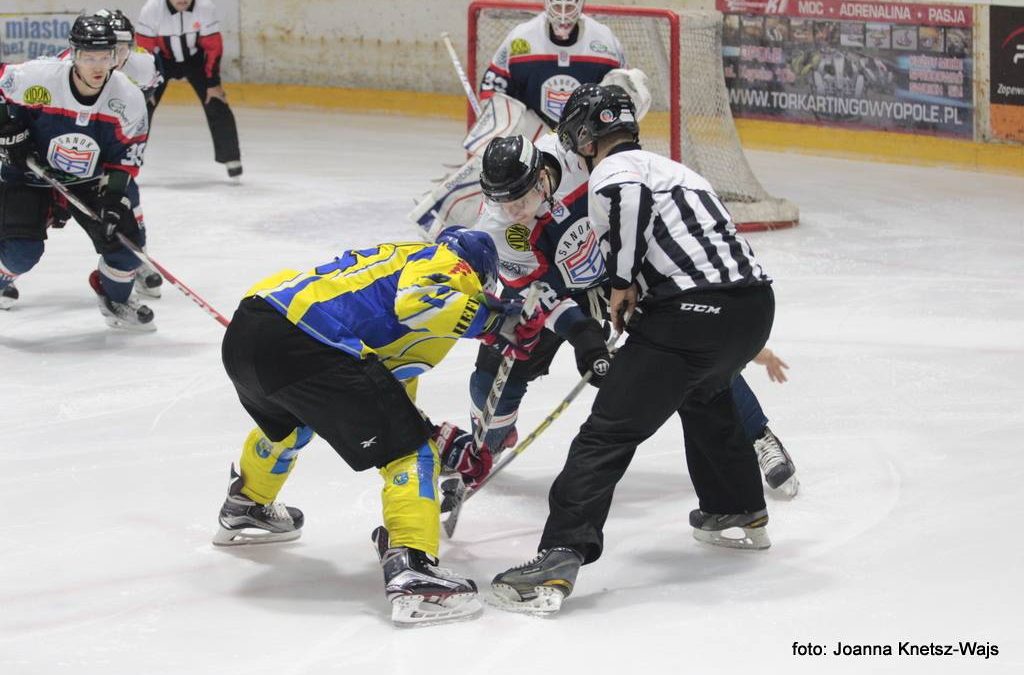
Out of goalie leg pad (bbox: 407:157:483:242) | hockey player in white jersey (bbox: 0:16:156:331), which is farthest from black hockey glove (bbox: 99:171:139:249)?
goalie leg pad (bbox: 407:157:483:242)

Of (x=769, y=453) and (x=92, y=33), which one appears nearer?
(x=769, y=453)

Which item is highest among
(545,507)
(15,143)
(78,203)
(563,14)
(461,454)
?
(563,14)

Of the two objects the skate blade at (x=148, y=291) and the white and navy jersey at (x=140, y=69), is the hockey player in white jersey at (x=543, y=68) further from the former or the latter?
the white and navy jersey at (x=140, y=69)

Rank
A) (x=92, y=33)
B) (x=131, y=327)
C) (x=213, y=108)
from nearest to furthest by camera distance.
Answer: (x=92, y=33) → (x=131, y=327) → (x=213, y=108)

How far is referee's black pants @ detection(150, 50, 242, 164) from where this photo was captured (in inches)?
312

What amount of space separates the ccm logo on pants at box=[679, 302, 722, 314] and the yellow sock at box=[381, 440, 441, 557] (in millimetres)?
594

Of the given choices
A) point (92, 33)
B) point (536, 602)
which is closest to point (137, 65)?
point (92, 33)

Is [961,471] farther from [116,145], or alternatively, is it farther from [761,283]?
[116,145]

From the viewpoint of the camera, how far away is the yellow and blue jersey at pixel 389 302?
9.61 ft

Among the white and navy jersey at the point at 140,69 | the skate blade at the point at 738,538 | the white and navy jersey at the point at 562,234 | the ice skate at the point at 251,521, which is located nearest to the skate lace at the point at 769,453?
the skate blade at the point at 738,538

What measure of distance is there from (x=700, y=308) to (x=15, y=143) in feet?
9.53

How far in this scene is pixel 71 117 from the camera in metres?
5.11

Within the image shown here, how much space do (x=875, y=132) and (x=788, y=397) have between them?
3.98m

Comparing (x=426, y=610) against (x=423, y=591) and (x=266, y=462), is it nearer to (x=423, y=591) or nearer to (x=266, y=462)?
(x=423, y=591)
